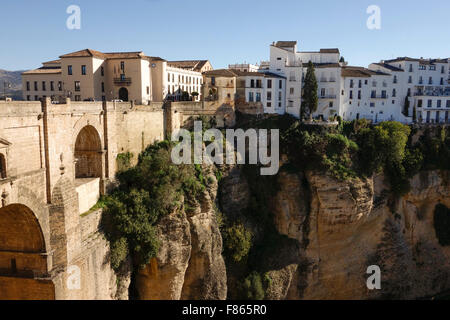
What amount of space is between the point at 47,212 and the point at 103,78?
16.6 m

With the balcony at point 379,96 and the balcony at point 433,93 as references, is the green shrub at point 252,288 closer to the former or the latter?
the balcony at point 379,96

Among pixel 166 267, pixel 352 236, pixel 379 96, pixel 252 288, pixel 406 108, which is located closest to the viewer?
pixel 166 267

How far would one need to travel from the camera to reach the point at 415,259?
3569cm

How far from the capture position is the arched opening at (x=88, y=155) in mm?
21547

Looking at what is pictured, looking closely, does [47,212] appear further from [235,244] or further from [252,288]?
[252,288]

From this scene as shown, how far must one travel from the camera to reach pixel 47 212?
1700cm

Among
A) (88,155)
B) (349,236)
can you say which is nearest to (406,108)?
(349,236)

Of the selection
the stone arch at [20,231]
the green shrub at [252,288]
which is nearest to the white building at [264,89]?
the green shrub at [252,288]

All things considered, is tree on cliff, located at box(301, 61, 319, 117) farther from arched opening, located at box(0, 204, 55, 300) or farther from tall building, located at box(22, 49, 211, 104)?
arched opening, located at box(0, 204, 55, 300)

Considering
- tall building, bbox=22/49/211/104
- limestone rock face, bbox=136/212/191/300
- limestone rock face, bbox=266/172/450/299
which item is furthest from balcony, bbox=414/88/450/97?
limestone rock face, bbox=136/212/191/300

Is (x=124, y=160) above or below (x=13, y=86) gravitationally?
below

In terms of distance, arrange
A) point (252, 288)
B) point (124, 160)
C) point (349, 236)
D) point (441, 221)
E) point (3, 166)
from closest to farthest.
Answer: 1. point (3, 166)
2. point (124, 160)
3. point (252, 288)
4. point (349, 236)
5. point (441, 221)

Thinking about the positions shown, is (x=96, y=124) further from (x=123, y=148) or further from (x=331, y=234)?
(x=331, y=234)

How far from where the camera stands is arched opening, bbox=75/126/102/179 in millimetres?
21547
